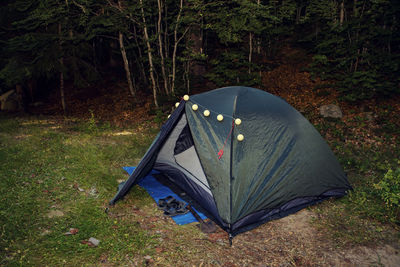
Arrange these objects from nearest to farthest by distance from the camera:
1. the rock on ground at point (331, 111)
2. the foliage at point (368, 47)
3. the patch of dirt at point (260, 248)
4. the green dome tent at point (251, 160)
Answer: the patch of dirt at point (260, 248) → the green dome tent at point (251, 160) → the foliage at point (368, 47) → the rock on ground at point (331, 111)

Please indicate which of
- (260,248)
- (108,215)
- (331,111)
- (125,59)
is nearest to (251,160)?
(260,248)

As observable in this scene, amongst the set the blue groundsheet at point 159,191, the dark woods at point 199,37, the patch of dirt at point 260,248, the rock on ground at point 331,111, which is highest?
the dark woods at point 199,37

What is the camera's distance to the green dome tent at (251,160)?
13.5 ft

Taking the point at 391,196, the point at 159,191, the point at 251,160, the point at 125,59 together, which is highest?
the point at 125,59

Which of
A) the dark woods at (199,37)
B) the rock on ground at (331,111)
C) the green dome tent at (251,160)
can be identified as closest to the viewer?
the green dome tent at (251,160)

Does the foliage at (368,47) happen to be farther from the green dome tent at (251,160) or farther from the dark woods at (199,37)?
the green dome tent at (251,160)

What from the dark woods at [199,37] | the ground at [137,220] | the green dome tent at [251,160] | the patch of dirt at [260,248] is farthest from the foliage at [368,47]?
the patch of dirt at [260,248]

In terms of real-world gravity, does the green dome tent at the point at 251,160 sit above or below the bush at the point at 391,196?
above

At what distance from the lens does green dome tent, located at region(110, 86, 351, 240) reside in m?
4.12

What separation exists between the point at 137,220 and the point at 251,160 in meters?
2.02

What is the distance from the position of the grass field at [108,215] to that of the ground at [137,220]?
1 cm

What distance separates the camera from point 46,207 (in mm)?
4441

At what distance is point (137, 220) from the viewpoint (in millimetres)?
4340

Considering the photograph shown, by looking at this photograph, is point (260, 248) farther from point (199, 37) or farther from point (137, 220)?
point (199, 37)
